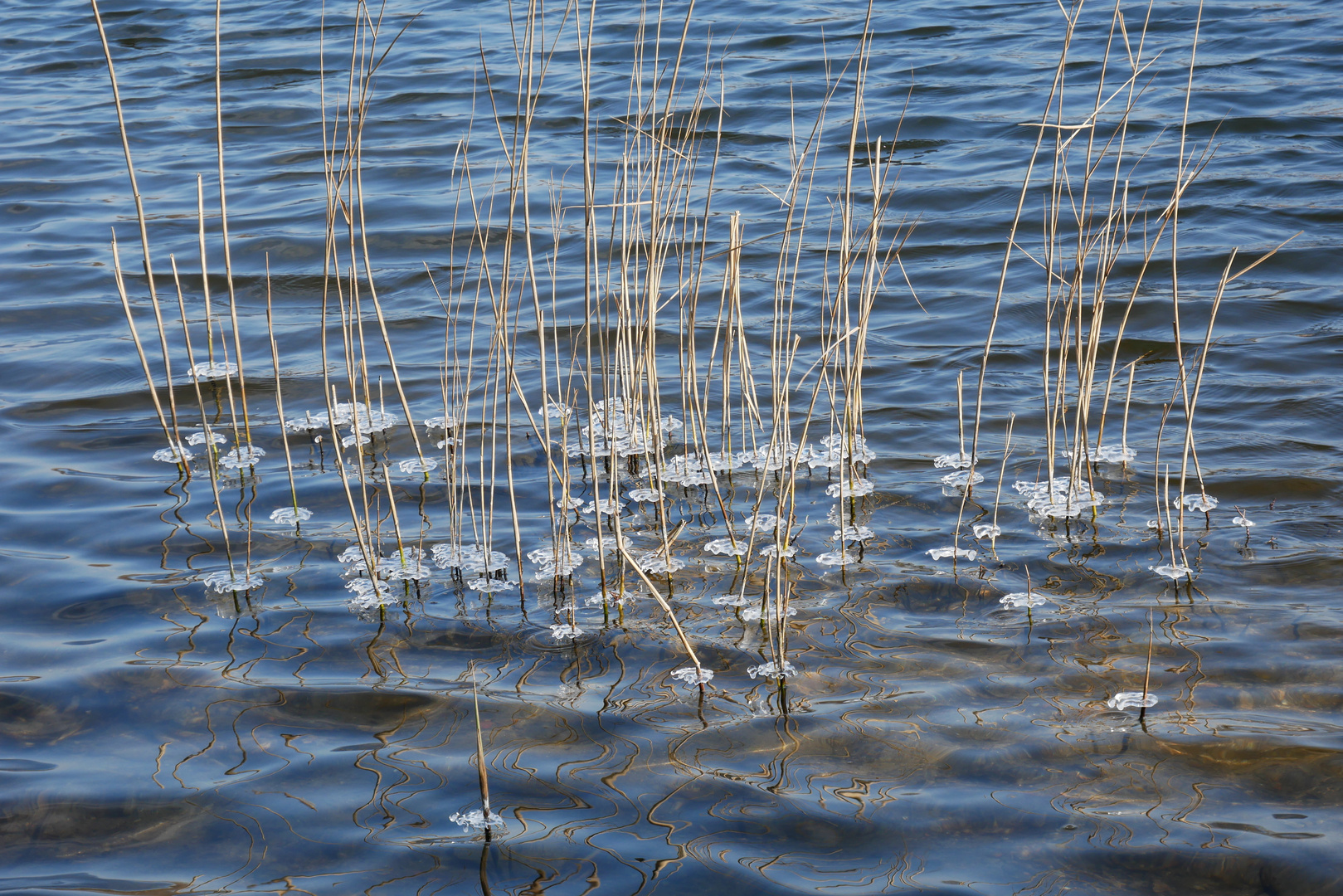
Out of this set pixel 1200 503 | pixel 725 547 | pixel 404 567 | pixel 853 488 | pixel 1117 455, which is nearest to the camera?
pixel 404 567

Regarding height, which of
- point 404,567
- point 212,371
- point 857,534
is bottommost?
point 857,534

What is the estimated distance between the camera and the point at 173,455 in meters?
4.05

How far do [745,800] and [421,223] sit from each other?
491 centimetres

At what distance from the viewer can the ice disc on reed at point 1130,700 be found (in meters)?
2.63

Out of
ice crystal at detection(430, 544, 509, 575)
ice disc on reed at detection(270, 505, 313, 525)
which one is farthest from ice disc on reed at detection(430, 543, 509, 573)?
ice disc on reed at detection(270, 505, 313, 525)

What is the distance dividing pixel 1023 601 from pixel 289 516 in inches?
85.9

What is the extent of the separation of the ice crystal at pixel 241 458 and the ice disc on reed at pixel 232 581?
749 mm

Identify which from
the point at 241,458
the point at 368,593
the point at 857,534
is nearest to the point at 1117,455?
the point at 857,534

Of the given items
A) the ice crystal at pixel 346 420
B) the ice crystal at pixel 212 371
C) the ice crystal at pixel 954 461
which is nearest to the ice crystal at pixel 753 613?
the ice crystal at pixel 954 461

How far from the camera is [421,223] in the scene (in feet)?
→ 21.7

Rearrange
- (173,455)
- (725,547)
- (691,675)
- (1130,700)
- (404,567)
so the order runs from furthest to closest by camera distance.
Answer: (173,455) → (725,547) → (404,567) → (691,675) → (1130,700)

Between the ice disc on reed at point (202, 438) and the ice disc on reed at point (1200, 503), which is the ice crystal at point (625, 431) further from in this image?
the ice disc on reed at point (1200, 503)

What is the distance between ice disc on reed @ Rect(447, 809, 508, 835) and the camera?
2320 mm

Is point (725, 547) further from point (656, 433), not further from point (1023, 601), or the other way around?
point (1023, 601)
